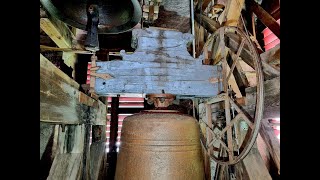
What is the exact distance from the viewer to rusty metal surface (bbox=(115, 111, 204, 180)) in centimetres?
241

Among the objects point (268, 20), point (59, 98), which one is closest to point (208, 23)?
point (268, 20)

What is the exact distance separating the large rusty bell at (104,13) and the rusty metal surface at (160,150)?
1077mm

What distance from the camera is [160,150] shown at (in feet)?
7.98

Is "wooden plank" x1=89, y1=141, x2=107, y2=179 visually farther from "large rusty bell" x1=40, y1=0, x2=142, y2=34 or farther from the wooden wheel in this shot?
"large rusty bell" x1=40, y1=0, x2=142, y2=34

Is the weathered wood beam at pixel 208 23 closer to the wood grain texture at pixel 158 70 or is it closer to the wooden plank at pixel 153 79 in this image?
the wood grain texture at pixel 158 70

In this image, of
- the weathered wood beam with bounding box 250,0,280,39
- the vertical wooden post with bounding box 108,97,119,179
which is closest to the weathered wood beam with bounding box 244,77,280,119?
the weathered wood beam with bounding box 250,0,280,39

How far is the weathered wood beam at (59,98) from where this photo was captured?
2113 millimetres

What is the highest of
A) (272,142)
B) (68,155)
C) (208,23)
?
(208,23)

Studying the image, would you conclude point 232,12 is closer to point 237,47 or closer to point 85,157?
point 237,47

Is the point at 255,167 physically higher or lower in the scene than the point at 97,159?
higher

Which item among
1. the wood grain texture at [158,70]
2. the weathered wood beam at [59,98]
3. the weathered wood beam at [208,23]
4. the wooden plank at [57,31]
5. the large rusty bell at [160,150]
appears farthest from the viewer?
the weathered wood beam at [208,23]

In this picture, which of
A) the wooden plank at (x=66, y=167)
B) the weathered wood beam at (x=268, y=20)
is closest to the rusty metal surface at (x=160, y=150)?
the wooden plank at (x=66, y=167)

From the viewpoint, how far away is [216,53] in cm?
366
